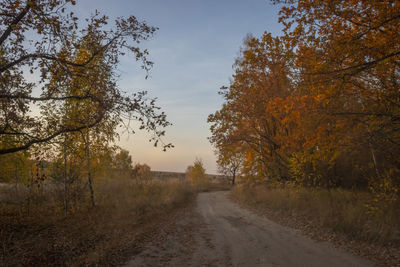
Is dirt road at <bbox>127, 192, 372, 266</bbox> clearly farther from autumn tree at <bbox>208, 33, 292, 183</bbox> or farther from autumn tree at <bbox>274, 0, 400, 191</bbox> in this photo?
autumn tree at <bbox>208, 33, 292, 183</bbox>

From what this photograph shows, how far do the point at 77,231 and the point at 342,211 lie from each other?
10.3m

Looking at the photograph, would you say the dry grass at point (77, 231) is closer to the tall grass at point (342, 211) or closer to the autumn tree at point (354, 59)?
the tall grass at point (342, 211)

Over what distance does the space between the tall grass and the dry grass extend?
6.45m

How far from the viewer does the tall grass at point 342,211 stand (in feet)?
23.5

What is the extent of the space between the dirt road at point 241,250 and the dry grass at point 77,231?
3.35ft

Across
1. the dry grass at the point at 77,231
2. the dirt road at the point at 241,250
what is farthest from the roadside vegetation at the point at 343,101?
the dry grass at the point at 77,231

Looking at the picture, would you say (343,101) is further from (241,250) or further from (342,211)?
(241,250)

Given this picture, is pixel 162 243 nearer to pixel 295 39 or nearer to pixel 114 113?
pixel 114 113

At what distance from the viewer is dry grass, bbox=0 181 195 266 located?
6.18 meters

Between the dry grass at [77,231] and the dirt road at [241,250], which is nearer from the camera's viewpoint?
the dirt road at [241,250]

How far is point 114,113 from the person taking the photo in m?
6.64

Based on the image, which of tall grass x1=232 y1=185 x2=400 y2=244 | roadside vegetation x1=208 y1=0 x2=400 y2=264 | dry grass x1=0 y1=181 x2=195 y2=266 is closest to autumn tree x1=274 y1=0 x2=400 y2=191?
roadside vegetation x1=208 y1=0 x2=400 y2=264

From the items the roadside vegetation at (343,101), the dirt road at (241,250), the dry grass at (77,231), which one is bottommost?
the dirt road at (241,250)

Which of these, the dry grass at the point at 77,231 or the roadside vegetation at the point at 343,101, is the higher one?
the roadside vegetation at the point at 343,101
